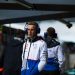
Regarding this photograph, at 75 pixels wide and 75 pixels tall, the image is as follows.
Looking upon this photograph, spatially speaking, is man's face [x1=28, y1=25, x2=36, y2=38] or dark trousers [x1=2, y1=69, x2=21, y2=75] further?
dark trousers [x1=2, y1=69, x2=21, y2=75]

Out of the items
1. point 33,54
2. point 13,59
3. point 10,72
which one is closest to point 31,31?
point 33,54

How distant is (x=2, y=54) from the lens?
474 centimetres

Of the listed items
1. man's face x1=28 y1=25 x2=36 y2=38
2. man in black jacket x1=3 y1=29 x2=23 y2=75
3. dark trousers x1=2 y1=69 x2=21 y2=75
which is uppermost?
man's face x1=28 y1=25 x2=36 y2=38

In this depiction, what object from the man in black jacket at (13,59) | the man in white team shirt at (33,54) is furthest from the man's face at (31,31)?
the man in black jacket at (13,59)

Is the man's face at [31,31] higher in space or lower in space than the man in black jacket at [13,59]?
higher

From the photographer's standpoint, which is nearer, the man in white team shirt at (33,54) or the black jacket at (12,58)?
the man in white team shirt at (33,54)

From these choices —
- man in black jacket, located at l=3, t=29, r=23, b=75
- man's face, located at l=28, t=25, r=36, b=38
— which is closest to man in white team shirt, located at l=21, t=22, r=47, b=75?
man's face, located at l=28, t=25, r=36, b=38

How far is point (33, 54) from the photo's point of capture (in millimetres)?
4434

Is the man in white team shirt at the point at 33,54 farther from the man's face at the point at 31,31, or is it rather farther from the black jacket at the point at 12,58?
the black jacket at the point at 12,58

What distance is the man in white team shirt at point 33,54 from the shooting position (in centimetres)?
439

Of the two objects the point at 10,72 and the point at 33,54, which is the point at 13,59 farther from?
the point at 33,54

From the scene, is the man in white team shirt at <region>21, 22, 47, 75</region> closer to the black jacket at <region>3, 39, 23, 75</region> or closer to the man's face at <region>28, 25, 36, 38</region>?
the man's face at <region>28, 25, 36, 38</region>

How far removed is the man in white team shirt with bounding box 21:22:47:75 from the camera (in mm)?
4395

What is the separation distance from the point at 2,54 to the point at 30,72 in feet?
1.79
